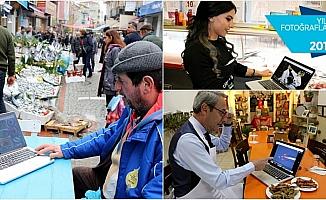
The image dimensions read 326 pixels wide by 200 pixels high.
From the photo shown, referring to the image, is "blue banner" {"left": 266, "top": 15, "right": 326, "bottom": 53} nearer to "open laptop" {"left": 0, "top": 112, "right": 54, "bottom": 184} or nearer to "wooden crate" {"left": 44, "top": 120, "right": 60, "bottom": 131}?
"wooden crate" {"left": 44, "top": 120, "right": 60, "bottom": 131}

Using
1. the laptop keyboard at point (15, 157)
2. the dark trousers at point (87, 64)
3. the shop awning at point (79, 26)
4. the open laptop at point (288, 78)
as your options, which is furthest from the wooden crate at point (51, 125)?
the open laptop at point (288, 78)

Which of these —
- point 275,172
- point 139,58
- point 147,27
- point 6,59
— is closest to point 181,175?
point 275,172

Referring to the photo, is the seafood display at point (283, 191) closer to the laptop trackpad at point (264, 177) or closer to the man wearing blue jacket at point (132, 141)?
the laptop trackpad at point (264, 177)

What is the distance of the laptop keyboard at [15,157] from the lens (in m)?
1.60

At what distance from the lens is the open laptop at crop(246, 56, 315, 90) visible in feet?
5.49

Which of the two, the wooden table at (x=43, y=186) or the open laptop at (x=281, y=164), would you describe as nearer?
the wooden table at (x=43, y=186)

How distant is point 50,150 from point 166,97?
51 centimetres

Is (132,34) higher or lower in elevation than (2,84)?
higher

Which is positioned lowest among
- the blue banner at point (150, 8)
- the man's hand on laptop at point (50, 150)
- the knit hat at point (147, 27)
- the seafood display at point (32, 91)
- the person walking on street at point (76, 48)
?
the man's hand on laptop at point (50, 150)

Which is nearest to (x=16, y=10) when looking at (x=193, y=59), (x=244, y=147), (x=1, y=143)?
(x=1, y=143)

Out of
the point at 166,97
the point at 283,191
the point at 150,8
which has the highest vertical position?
the point at 150,8

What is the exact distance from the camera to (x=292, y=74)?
1685 millimetres

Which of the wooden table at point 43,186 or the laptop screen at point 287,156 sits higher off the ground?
the laptop screen at point 287,156

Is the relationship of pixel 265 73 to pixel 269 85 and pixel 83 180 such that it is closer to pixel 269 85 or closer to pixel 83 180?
pixel 269 85
